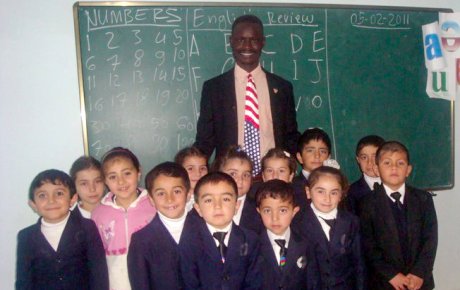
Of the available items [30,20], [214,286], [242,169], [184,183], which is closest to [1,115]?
[30,20]

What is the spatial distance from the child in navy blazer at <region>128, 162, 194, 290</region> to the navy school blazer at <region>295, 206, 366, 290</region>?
0.66 m

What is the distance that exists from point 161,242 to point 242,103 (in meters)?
1.25

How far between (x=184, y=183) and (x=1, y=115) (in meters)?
1.48

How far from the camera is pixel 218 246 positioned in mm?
1947

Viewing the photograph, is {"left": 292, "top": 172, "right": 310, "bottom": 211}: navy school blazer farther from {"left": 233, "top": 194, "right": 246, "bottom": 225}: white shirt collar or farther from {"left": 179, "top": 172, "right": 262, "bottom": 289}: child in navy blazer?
{"left": 179, "top": 172, "right": 262, "bottom": 289}: child in navy blazer

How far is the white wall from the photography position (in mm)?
2727

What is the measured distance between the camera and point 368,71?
323 centimetres

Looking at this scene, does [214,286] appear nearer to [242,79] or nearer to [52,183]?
[52,183]

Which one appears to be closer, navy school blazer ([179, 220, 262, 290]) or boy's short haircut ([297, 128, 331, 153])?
navy school blazer ([179, 220, 262, 290])

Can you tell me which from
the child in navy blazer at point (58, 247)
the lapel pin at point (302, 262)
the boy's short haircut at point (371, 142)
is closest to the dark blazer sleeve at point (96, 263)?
the child in navy blazer at point (58, 247)

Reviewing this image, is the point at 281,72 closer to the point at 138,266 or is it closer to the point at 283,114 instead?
the point at 283,114

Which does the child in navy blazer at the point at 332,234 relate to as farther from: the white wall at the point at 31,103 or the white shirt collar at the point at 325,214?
the white wall at the point at 31,103

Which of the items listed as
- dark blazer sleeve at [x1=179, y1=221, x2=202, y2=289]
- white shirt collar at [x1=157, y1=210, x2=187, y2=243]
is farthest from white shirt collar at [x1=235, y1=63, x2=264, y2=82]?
dark blazer sleeve at [x1=179, y1=221, x2=202, y2=289]

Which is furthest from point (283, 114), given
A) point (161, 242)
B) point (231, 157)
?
point (161, 242)
